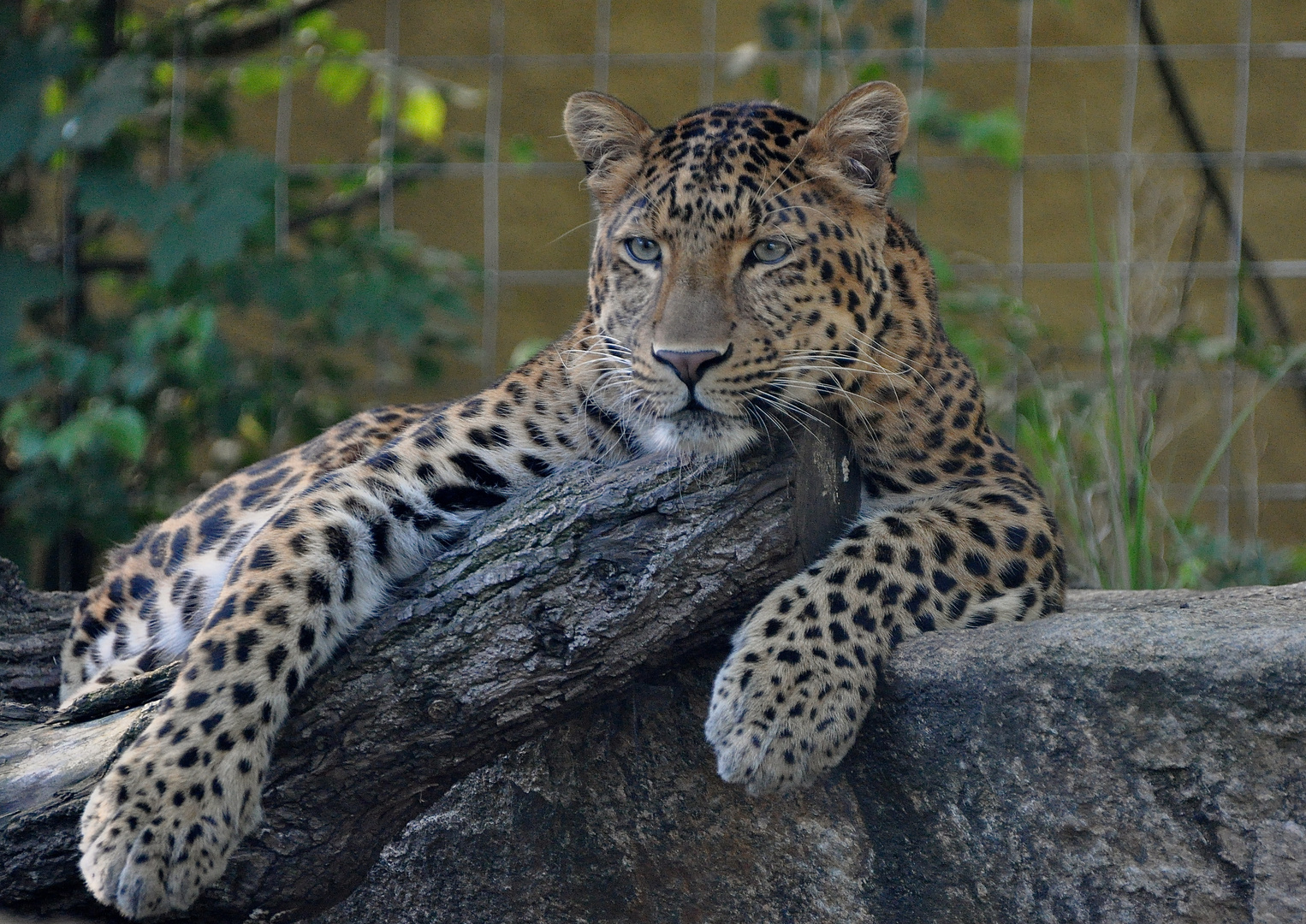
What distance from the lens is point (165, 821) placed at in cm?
328

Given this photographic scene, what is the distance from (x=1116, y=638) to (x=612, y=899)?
159 cm

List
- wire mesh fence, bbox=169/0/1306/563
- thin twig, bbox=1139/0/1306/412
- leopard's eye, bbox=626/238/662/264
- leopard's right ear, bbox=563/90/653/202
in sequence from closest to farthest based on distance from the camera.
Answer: leopard's eye, bbox=626/238/662/264 → leopard's right ear, bbox=563/90/653/202 → thin twig, bbox=1139/0/1306/412 → wire mesh fence, bbox=169/0/1306/563

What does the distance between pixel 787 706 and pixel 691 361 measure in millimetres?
927

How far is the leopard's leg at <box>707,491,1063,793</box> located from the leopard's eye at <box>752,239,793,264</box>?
31.8 inches

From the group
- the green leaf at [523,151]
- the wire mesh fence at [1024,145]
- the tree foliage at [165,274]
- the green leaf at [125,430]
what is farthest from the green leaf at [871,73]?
the green leaf at [125,430]

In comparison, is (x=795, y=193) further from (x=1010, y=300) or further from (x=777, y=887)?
(x=1010, y=300)

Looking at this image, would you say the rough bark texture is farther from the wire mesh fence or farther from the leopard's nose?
the wire mesh fence

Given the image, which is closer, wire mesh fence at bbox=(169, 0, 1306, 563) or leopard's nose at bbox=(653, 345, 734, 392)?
leopard's nose at bbox=(653, 345, 734, 392)

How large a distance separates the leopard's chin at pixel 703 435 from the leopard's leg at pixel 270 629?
55 cm

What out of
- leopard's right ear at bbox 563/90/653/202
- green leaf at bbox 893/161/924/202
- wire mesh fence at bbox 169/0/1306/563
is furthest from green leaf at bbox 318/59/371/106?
leopard's right ear at bbox 563/90/653/202

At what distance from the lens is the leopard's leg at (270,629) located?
3.29 metres

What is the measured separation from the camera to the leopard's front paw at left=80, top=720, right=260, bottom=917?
3258 millimetres

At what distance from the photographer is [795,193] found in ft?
13.2

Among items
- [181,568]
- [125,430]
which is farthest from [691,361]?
[125,430]
